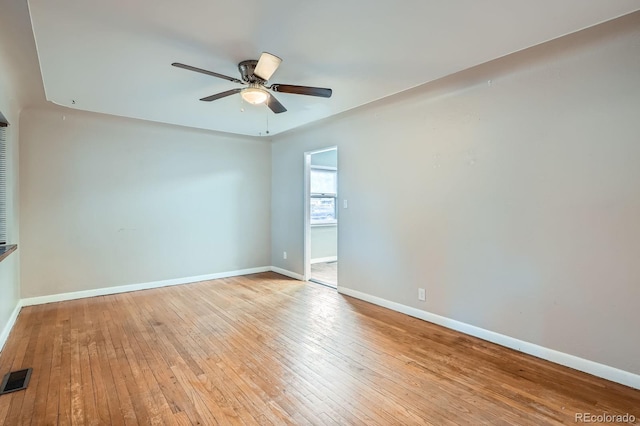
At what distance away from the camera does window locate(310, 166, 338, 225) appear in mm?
6758

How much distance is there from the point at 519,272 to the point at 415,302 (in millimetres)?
1131

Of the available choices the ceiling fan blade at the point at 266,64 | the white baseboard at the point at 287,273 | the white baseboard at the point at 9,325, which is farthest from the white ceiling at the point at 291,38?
the white baseboard at the point at 287,273

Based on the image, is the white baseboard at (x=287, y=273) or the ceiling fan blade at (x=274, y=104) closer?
the ceiling fan blade at (x=274, y=104)

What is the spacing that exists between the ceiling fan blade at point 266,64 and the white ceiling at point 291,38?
170 mm

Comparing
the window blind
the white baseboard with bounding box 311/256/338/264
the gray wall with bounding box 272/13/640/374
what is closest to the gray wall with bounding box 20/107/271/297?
the window blind

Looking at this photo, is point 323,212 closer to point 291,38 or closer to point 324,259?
point 324,259

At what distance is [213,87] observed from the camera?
3.14 meters

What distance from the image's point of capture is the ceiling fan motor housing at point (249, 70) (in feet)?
8.41

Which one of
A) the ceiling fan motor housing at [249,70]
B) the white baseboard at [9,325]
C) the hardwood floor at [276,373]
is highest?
the ceiling fan motor housing at [249,70]

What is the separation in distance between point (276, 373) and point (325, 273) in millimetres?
3412

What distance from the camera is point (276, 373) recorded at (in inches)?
92.8

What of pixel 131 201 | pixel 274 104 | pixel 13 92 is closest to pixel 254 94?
pixel 274 104

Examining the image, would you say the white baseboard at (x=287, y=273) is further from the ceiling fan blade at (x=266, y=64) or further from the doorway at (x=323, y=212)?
the ceiling fan blade at (x=266, y=64)

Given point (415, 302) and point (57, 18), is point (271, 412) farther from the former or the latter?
point (57, 18)
